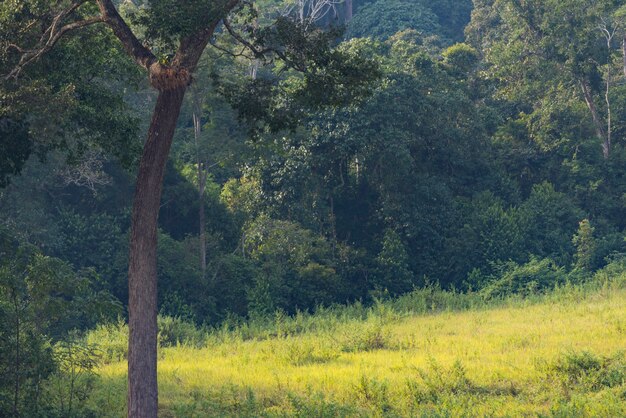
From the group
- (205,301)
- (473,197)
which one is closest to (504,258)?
(473,197)

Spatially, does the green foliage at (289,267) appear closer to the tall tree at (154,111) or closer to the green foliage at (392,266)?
the green foliage at (392,266)

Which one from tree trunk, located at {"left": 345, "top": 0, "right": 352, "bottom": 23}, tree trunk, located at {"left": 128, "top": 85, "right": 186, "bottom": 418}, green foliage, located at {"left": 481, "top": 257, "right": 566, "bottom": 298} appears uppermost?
tree trunk, located at {"left": 345, "top": 0, "right": 352, "bottom": 23}

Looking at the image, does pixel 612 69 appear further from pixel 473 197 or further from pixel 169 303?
pixel 169 303

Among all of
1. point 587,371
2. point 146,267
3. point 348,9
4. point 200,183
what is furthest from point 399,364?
point 348,9

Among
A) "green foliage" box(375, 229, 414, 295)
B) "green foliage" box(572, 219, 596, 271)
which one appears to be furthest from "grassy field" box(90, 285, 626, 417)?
"green foliage" box(572, 219, 596, 271)

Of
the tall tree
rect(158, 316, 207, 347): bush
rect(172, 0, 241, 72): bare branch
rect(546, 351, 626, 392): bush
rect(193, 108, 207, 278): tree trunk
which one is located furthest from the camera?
rect(193, 108, 207, 278): tree trunk

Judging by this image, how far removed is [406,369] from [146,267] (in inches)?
283

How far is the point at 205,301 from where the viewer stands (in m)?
29.9

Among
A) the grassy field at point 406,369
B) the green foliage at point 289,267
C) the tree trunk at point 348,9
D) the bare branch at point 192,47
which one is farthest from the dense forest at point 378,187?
the tree trunk at point 348,9

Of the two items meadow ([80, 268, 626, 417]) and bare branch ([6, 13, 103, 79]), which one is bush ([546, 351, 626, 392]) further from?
bare branch ([6, 13, 103, 79])

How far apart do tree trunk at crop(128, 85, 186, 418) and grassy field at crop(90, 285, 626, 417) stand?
203cm

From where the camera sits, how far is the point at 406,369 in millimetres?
18016

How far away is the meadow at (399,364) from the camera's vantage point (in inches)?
584

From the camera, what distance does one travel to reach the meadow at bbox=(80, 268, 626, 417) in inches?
584
